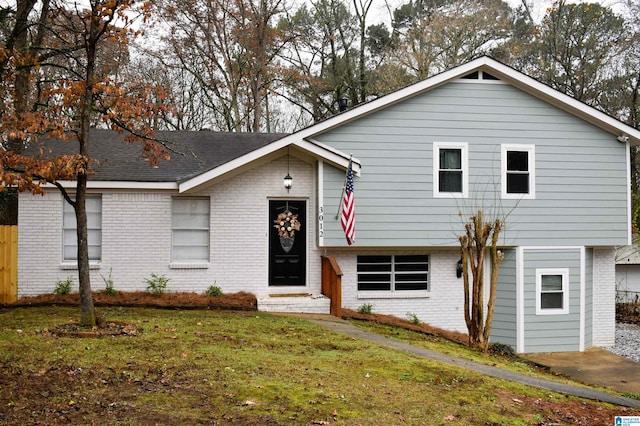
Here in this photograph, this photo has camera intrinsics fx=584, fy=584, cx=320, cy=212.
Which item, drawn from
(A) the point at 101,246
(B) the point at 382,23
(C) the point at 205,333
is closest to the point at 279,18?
(B) the point at 382,23

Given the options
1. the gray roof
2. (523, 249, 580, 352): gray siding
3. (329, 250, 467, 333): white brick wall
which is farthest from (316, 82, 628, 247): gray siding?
the gray roof

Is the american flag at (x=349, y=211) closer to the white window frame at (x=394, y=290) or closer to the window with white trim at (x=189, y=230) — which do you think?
the white window frame at (x=394, y=290)

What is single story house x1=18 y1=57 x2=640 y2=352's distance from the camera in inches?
547

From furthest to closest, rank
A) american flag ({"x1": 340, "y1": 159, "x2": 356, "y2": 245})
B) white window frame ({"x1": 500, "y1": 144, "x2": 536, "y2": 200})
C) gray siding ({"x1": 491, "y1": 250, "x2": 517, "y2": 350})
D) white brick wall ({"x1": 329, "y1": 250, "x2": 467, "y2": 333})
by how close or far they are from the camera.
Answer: gray siding ({"x1": 491, "y1": 250, "x2": 517, "y2": 350}) → white window frame ({"x1": 500, "y1": 144, "x2": 536, "y2": 200}) → white brick wall ({"x1": 329, "y1": 250, "x2": 467, "y2": 333}) → american flag ({"x1": 340, "y1": 159, "x2": 356, "y2": 245})

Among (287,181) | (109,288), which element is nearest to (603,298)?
(287,181)

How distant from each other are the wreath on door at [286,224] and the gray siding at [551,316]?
5.85 meters

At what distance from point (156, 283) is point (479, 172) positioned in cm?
835

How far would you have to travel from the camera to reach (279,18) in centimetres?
2903

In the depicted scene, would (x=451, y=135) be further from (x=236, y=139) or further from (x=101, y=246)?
(x=101, y=246)

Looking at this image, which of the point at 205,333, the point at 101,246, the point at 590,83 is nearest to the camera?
the point at 205,333

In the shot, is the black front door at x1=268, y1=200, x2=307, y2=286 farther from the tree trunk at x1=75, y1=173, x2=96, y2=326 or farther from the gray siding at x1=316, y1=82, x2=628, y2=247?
the tree trunk at x1=75, y1=173, x2=96, y2=326

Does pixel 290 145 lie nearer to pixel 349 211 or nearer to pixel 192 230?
pixel 349 211

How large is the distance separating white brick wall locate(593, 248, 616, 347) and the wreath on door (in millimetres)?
8075

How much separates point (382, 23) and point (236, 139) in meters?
16.7
